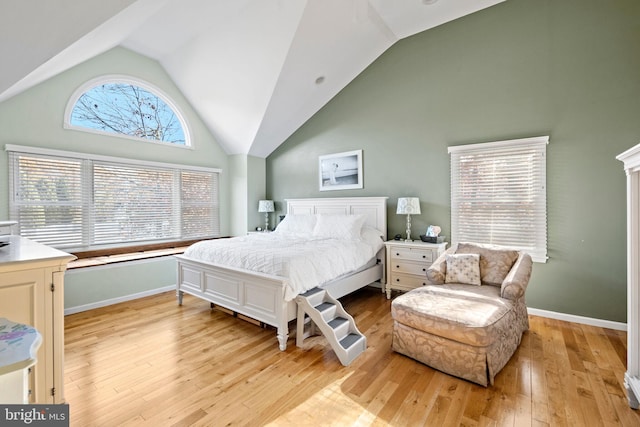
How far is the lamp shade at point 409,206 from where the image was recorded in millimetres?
3854

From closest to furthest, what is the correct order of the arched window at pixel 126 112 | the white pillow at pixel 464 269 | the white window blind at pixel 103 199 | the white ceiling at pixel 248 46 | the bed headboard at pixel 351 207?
the white ceiling at pixel 248 46 < the white pillow at pixel 464 269 < the white window blind at pixel 103 199 < the arched window at pixel 126 112 < the bed headboard at pixel 351 207

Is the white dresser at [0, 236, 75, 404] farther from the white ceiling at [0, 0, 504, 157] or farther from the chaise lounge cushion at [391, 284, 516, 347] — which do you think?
the chaise lounge cushion at [391, 284, 516, 347]

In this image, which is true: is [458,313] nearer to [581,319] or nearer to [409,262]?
[409,262]

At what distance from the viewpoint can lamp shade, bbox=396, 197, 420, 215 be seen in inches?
152

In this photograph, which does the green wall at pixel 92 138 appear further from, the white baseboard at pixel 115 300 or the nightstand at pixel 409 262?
the nightstand at pixel 409 262

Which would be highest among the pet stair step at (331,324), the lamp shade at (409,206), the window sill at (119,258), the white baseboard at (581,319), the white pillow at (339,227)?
the lamp shade at (409,206)

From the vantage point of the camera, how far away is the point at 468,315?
6.98 feet

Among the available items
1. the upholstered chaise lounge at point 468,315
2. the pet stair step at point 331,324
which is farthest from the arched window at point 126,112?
the upholstered chaise lounge at point 468,315

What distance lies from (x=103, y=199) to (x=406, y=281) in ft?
14.1

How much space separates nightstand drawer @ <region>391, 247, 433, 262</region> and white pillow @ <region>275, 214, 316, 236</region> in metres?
1.26

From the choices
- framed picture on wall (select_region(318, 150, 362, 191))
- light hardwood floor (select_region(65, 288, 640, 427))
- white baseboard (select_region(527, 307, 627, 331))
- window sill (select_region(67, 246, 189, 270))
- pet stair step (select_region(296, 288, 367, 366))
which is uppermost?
framed picture on wall (select_region(318, 150, 362, 191))

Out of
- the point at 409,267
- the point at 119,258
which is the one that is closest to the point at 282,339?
the point at 409,267

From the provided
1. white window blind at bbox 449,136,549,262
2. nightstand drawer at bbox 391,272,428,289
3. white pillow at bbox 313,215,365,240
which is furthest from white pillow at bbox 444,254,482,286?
white pillow at bbox 313,215,365,240

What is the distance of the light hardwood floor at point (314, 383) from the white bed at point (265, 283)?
278 millimetres
